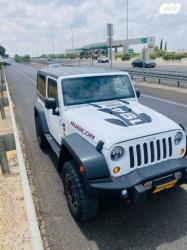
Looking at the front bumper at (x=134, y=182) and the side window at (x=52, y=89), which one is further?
the side window at (x=52, y=89)

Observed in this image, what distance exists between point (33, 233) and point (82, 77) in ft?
9.08

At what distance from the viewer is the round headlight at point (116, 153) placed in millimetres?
3316

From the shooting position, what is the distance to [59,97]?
4668mm

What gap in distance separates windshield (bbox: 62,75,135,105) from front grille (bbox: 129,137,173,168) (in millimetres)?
1631

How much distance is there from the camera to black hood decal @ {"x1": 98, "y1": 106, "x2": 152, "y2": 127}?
376 cm

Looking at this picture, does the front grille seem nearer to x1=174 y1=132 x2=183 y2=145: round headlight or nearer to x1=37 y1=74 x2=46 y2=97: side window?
x1=174 y1=132 x2=183 y2=145: round headlight

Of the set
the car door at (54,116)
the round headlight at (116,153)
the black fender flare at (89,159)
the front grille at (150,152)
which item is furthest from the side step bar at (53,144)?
the front grille at (150,152)

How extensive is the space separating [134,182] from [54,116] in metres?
2.57

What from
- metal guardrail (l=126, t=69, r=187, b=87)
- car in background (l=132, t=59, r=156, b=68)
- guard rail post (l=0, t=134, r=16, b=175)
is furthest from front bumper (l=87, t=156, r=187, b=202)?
car in background (l=132, t=59, r=156, b=68)

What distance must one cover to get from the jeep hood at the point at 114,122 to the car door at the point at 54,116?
0.49 meters

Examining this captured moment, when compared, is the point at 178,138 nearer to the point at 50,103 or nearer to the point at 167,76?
the point at 50,103

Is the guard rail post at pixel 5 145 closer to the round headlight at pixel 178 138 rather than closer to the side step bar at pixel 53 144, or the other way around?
the side step bar at pixel 53 144

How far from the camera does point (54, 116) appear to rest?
525cm

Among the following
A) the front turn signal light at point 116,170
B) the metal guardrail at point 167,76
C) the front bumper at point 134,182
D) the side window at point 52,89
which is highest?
the side window at point 52,89
